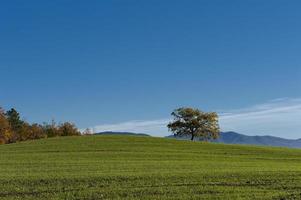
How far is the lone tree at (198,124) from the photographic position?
114m

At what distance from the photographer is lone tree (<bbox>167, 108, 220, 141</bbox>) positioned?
114 m

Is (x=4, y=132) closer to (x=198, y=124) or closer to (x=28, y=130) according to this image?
(x=28, y=130)

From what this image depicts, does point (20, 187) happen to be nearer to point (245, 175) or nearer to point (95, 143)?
point (245, 175)

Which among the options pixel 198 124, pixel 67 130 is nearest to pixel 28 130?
pixel 67 130

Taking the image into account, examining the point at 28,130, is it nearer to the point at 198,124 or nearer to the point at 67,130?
the point at 67,130

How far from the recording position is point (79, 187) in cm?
2495

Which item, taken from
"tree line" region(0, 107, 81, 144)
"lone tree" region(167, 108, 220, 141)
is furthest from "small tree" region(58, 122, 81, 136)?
"lone tree" region(167, 108, 220, 141)

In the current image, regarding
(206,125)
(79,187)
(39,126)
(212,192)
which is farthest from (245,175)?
(39,126)

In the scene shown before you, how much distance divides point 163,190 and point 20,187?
26.1ft

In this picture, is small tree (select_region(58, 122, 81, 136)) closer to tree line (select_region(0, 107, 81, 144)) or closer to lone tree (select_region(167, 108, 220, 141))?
tree line (select_region(0, 107, 81, 144))

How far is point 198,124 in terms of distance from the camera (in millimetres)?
114500

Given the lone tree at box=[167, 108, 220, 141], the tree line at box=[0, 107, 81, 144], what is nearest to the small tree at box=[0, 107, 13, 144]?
the tree line at box=[0, 107, 81, 144]

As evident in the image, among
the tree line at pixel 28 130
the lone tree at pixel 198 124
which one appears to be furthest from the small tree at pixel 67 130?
the lone tree at pixel 198 124

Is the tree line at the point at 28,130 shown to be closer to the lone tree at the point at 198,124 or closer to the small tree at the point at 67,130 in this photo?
the small tree at the point at 67,130
